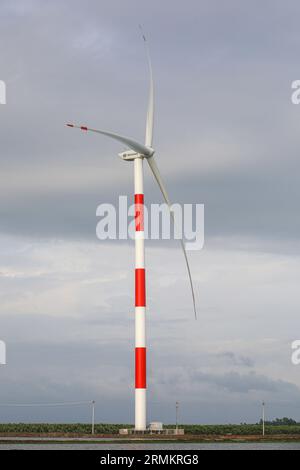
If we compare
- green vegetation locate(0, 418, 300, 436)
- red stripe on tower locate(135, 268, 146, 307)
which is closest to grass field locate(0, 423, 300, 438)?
green vegetation locate(0, 418, 300, 436)

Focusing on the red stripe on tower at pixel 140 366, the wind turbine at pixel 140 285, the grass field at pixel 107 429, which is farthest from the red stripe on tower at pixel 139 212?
the grass field at pixel 107 429

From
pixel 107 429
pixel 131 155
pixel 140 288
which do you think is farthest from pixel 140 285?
pixel 107 429

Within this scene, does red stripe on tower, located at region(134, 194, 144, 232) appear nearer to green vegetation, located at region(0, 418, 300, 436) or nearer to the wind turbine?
the wind turbine

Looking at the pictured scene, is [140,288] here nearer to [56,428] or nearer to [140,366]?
[140,366]

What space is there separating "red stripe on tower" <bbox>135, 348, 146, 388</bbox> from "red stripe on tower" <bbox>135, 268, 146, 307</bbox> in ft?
15.5

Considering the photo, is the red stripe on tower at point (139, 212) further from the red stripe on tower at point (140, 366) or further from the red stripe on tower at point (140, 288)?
the red stripe on tower at point (140, 366)

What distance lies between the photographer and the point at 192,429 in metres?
126

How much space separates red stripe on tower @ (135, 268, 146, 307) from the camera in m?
95.9

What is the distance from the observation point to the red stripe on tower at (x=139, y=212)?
97.3m

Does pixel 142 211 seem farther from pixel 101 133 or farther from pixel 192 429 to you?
pixel 192 429

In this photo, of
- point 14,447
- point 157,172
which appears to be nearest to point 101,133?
point 157,172

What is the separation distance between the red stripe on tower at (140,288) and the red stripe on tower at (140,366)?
4720 mm
